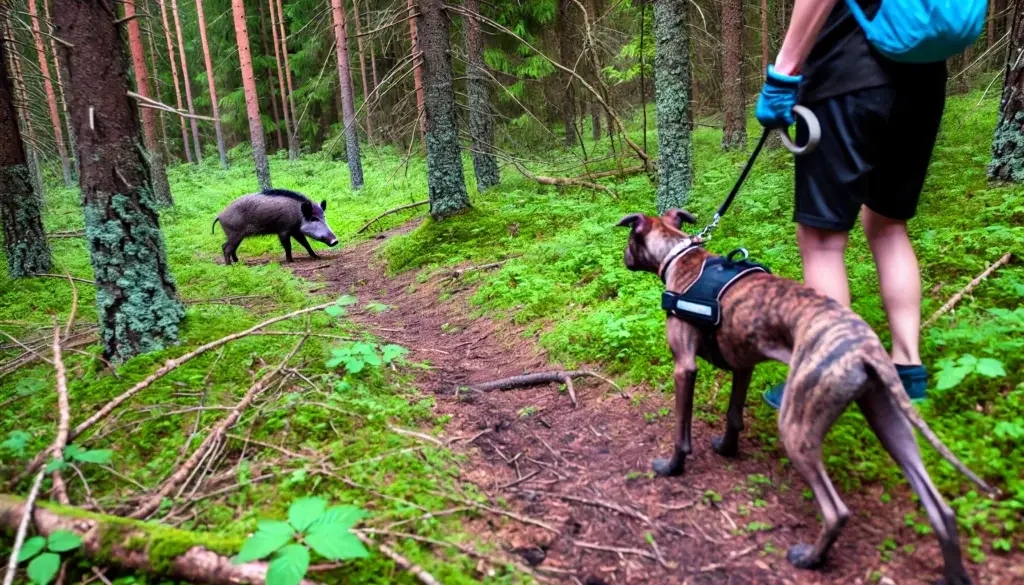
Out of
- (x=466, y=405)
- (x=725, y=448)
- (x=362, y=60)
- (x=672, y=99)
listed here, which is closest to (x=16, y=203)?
(x=466, y=405)

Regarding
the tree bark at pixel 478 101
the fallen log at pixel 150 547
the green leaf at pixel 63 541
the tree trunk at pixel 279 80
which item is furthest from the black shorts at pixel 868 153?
the tree trunk at pixel 279 80

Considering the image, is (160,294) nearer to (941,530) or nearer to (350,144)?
(941,530)

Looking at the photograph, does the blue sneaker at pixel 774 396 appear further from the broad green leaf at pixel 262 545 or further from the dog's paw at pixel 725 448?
the broad green leaf at pixel 262 545

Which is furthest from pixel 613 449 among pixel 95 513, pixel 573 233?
pixel 573 233

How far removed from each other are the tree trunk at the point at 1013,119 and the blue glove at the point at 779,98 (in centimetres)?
386

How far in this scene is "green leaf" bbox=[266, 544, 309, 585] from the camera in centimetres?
182

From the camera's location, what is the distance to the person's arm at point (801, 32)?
2.56 metres

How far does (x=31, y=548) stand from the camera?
2.03 m

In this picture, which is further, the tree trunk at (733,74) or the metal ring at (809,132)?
the tree trunk at (733,74)

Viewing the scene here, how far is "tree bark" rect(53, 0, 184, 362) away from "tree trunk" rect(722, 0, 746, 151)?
1222cm

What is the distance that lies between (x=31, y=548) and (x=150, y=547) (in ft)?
1.33

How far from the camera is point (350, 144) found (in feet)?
58.4

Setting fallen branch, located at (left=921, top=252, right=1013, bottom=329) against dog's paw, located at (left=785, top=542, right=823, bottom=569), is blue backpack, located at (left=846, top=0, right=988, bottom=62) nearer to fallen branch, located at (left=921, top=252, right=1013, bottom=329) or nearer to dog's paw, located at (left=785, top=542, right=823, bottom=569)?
fallen branch, located at (left=921, top=252, right=1013, bottom=329)

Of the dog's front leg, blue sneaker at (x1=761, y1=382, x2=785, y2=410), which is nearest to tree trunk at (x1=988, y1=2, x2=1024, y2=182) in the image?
blue sneaker at (x1=761, y1=382, x2=785, y2=410)
